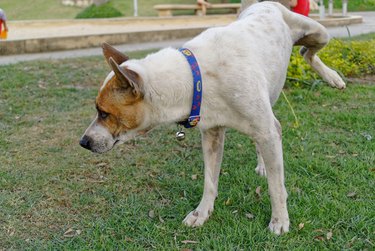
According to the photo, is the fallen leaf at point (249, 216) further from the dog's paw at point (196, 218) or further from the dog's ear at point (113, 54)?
the dog's ear at point (113, 54)

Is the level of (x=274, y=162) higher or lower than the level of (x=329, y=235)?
higher

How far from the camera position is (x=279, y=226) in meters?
3.62

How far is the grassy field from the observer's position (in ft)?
80.6

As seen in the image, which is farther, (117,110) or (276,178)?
(276,178)

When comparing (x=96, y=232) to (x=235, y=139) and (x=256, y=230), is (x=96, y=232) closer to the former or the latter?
(x=256, y=230)

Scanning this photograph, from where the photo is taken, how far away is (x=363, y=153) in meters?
4.93

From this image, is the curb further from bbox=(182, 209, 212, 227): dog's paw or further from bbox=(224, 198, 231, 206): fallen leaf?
bbox=(182, 209, 212, 227): dog's paw

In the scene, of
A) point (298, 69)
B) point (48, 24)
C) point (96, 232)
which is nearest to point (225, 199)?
point (96, 232)

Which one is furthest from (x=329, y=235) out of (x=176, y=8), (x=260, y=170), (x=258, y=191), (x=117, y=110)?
(x=176, y=8)

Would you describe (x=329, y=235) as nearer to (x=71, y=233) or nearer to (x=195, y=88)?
(x=195, y=88)

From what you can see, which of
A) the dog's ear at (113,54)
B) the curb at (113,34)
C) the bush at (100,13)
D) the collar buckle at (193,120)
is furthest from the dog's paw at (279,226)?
the bush at (100,13)

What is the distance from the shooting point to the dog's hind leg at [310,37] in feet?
14.4

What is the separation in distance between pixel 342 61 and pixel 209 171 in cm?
465

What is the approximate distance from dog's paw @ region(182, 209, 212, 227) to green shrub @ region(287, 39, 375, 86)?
400 cm
